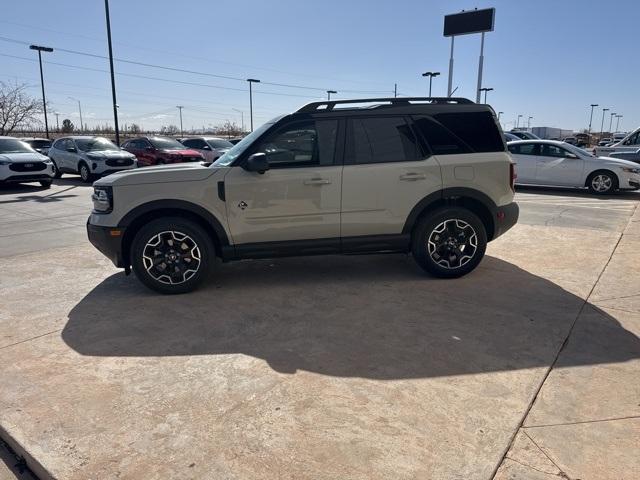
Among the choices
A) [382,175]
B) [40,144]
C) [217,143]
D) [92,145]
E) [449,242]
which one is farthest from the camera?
[217,143]

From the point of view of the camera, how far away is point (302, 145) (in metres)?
4.88

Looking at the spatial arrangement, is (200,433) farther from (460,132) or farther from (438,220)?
(460,132)

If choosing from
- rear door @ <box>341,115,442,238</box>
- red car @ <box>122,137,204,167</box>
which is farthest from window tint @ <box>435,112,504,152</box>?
red car @ <box>122,137,204,167</box>

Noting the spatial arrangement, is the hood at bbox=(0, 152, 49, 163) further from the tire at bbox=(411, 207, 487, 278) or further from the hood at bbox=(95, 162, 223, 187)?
the tire at bbox=(411, 207, 487, 278)

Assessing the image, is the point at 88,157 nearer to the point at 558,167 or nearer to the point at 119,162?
the point at 119,162

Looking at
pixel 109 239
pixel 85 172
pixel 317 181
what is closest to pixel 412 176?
pixel 317 181

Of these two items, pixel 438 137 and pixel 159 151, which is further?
pixel 159 151

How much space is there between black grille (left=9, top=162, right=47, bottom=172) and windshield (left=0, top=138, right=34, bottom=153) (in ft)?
3.50

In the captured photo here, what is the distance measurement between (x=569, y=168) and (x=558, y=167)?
0.28 m

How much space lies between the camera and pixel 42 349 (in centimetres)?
365

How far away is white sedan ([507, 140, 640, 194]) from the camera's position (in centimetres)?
1270

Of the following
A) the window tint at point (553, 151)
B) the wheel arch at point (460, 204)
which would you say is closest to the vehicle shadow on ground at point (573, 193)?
the window tint at point (553, 151)

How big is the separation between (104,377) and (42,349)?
31.8 inches

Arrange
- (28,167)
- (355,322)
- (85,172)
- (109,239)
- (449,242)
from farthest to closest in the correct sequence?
(85,172) < (28,167) < (449,242) < (109,239) < (355,322)
